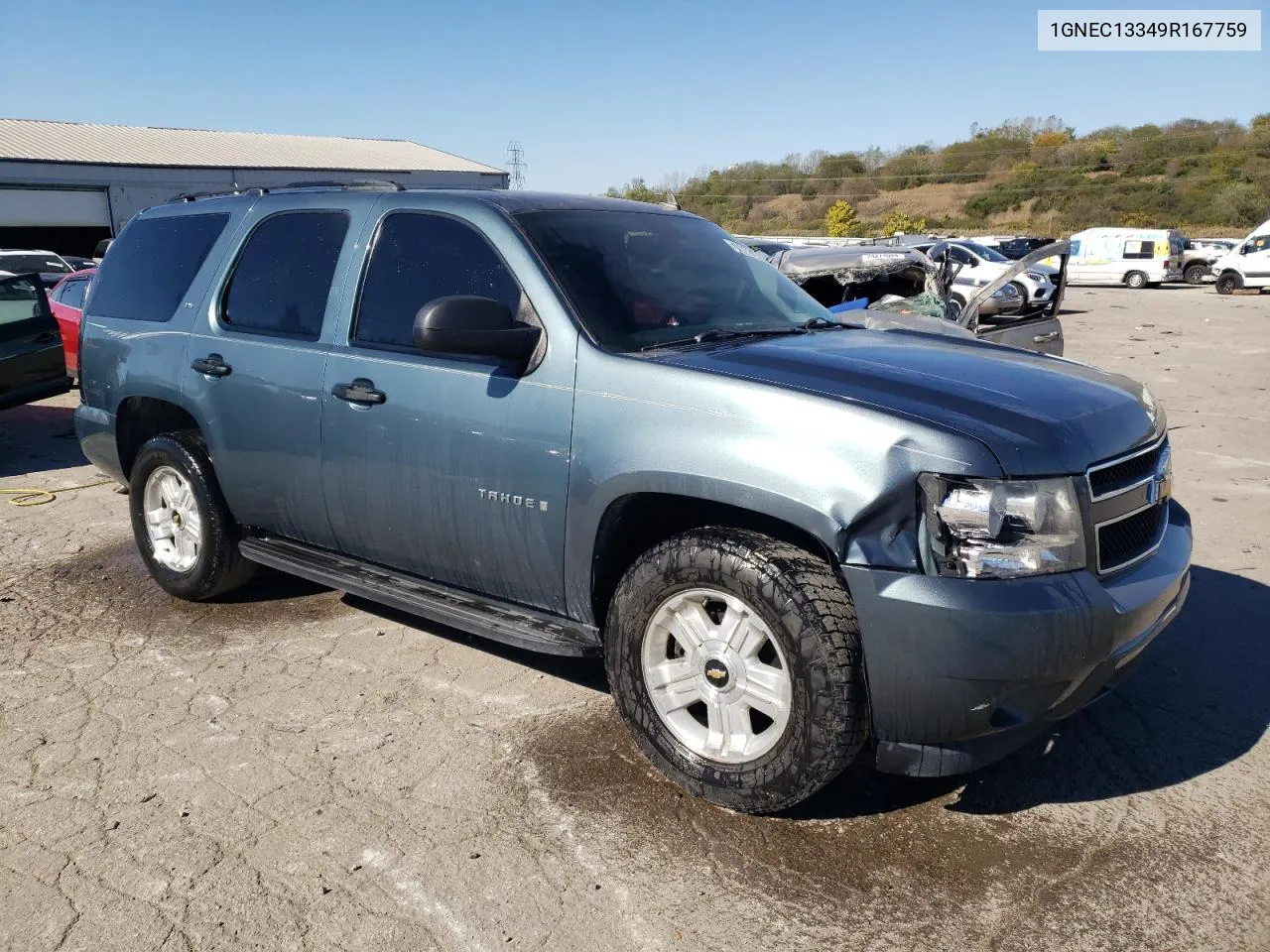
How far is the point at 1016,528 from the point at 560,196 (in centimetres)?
235

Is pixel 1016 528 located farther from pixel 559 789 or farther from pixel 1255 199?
pixel 1255 199

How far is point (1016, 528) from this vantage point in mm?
2822

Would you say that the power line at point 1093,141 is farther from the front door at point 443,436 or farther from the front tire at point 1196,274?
the front door at point 443,436

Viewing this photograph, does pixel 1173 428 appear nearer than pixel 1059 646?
No

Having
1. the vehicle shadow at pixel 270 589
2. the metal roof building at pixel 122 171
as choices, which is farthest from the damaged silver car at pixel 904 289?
the metal roof building at pixel 122 171

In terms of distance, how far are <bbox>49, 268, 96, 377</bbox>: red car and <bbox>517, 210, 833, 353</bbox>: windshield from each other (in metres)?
8.22

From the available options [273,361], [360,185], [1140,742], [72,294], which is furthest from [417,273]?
[72,294]

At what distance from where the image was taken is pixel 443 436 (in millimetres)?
3732

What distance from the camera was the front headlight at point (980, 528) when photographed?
277 centimetres

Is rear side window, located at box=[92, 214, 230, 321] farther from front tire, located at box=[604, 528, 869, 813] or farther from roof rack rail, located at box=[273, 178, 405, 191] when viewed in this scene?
front tire, located at box=[604, 528, 869, 813]

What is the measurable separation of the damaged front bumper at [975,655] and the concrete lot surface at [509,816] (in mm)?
412

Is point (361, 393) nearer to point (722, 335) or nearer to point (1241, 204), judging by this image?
point (722, 335)

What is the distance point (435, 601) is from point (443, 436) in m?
0.65

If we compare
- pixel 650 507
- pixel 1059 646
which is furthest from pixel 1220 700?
pixel 650 507
